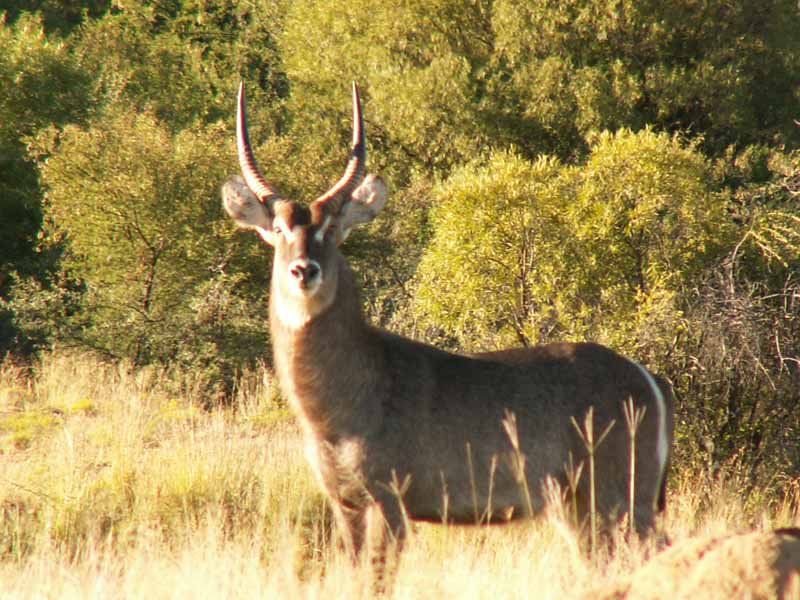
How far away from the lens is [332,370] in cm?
616

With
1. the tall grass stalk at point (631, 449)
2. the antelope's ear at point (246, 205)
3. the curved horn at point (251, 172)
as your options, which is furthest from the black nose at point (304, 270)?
the tall grass stalk at point (631, 449)

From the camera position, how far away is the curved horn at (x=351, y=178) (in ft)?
21.6

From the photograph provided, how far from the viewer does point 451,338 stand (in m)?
12.4

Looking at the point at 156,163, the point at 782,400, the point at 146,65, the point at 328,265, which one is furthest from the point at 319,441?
the point at 146,65

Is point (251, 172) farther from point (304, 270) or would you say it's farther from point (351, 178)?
point (304, 270)

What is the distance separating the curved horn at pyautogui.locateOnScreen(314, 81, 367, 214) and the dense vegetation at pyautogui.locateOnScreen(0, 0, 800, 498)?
10.9ft

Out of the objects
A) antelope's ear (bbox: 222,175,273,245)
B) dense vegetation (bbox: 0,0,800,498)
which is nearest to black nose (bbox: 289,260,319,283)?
antelope's ear (bbox: 222,175,273,245)

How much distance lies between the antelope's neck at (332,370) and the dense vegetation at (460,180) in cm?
386

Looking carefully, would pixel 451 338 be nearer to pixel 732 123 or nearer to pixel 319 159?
pixel 319 159

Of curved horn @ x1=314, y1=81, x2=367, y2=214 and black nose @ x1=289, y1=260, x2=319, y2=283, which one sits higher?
curved horn @ x1=314, y1=81, x2=367, y2=214

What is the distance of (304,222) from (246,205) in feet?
1.64

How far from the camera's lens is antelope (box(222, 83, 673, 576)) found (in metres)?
6.00

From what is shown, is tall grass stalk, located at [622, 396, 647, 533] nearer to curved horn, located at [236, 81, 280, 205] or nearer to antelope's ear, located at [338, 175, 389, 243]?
antelope's ear, located at [338, 175, 389, 243]

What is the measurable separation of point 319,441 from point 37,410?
19.6ft
